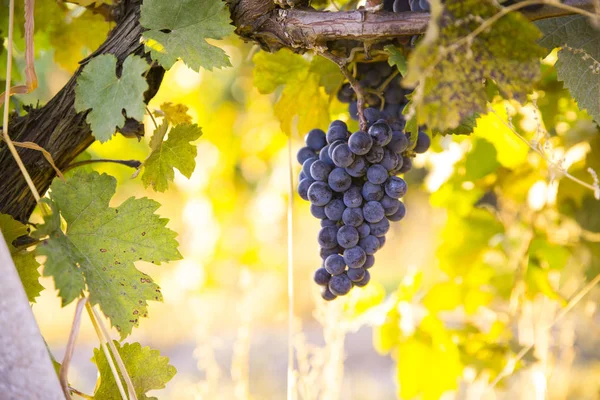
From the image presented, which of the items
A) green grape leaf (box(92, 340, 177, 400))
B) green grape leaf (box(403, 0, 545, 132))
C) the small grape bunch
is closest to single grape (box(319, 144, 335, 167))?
the small grape bunch

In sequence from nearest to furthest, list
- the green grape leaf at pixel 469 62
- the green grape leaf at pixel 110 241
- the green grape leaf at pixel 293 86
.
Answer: the green grape leaf at pixel 469 62 < the green grape leaf at pixel 110 241 < the green grape leaf at pixel 293 86

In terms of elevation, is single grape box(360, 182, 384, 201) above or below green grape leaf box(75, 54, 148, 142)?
below

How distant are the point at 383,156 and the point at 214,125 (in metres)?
1.42

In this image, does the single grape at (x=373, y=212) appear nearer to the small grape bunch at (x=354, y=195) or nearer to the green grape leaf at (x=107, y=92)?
the small grape bunch at (x=354, y=195)

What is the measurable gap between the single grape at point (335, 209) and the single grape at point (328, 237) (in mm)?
17

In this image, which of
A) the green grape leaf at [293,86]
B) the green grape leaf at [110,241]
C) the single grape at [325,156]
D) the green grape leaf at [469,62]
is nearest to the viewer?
the green grape leaf at [469,62]

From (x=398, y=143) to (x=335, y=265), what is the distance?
18 centimetres

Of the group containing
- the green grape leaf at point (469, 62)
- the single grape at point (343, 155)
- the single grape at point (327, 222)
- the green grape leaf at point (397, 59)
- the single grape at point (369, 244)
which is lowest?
the single grape at point (369, 244)

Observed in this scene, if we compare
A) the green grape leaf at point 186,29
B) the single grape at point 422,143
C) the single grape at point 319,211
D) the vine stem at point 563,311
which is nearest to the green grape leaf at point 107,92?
the green grape leaf at point 186,29

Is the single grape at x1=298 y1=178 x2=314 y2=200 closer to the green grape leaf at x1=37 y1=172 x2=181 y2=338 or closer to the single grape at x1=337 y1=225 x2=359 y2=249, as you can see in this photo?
the single grape at x1=337 y1=225 x2=359 y2=249

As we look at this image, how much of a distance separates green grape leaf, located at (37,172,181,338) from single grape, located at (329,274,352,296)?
199 mm

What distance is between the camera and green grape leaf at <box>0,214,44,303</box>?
648 mm

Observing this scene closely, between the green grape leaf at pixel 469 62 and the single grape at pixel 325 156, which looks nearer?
the green grape leaf at pixel 469 62

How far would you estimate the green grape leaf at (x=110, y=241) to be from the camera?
24.2 inches
